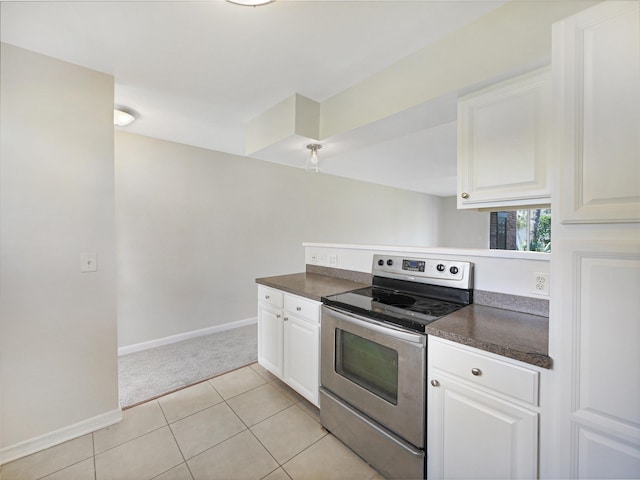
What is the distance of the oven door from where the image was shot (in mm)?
1283

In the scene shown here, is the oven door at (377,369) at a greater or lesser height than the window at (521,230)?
lesser

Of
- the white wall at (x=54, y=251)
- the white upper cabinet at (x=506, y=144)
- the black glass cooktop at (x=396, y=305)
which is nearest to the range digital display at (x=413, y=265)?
the black glass cooktop at (x=396, y=305)

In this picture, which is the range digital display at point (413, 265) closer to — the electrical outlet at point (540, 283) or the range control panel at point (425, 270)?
the range control panel at point (425, 270)

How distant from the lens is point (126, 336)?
2922 millimetres

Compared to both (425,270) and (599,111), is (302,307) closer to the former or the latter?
(425,270)

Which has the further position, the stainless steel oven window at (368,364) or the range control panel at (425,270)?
the range control panel at (425,270)

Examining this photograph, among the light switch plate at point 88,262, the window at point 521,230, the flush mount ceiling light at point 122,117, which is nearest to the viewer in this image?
the light switch plate at point 88,262

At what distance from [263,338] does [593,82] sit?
2443mm

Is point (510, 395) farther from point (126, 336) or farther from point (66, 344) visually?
point (126, 336)

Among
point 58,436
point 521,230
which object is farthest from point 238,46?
point 521,230

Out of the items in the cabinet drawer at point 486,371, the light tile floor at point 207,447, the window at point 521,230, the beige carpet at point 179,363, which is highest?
the window at point 521,230

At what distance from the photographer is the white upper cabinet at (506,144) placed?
4.17 feet

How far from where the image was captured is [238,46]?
1.58 m

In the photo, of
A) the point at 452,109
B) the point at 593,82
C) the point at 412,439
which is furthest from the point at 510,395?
the point at 452,109
